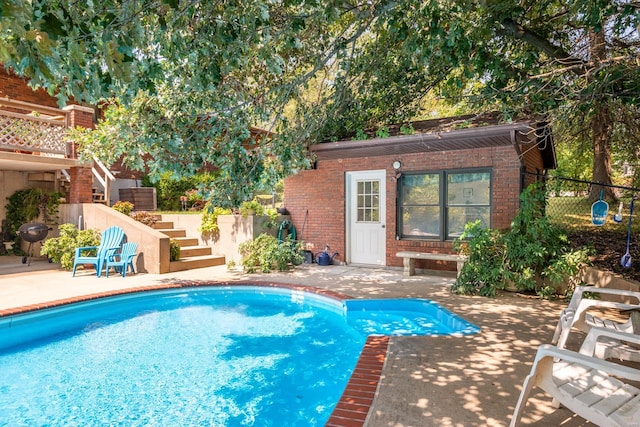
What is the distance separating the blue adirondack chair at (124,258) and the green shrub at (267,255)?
251cm

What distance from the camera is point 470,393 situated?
315 centimetres

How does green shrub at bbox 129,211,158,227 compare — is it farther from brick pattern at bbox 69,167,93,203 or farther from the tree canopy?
the tree canopy

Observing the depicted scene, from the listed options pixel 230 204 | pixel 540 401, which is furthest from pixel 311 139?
pixel 540 401

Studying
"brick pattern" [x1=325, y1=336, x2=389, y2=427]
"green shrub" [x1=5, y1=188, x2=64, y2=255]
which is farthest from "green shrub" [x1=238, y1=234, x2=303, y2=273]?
"green shrub" [x1=5, y1=188, x2=64, y2=255]

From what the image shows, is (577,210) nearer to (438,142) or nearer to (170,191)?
(438,142)

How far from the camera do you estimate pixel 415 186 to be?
9086 millimetres

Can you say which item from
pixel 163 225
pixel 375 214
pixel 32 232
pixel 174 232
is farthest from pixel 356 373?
pixel 32 232

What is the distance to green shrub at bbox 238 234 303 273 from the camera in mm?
9320

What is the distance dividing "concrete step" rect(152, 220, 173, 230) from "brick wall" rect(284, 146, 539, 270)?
358 cm

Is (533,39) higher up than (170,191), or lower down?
higher up

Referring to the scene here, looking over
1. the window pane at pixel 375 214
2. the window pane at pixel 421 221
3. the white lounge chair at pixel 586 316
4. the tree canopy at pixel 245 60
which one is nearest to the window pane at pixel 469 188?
the window pane at pixel 421 221

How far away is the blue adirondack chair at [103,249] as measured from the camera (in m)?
8.68

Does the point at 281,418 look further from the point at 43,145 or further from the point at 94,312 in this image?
the point at 43,145

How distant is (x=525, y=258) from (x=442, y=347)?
328 cm
